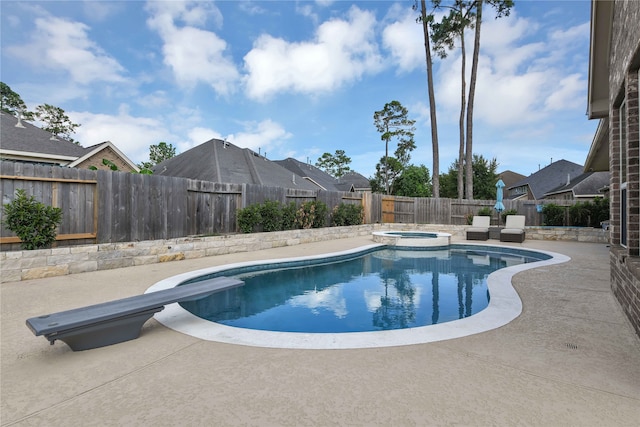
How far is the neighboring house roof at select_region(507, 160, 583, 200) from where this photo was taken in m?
29.8

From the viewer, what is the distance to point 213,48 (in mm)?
13633

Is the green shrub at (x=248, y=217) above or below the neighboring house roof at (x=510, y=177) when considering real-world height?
below

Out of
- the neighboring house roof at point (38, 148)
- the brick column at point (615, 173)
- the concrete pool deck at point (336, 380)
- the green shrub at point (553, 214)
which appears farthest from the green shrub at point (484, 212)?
the neighboring house roof at point (38, 148)

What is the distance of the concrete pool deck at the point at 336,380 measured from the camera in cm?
197

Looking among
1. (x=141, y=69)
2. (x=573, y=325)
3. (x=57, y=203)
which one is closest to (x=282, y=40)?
(x=141, y=69)

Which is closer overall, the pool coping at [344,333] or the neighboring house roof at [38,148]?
the pool coping at [344,333]

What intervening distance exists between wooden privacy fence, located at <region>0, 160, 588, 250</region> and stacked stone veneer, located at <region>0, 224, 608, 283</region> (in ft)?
1.32

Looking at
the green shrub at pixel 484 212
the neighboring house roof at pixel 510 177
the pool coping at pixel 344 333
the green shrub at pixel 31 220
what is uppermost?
the neighboring house roof at pixel 510 177

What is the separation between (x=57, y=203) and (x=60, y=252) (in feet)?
3.57

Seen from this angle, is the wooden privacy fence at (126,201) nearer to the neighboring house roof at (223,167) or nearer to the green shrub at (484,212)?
the neighboring house roof at (223,167)

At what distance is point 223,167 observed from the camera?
19188mm

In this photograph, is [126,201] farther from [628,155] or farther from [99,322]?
[628,155]

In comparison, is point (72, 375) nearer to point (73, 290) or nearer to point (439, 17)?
point (73, 290)

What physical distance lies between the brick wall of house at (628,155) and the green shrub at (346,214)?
1011 cm
